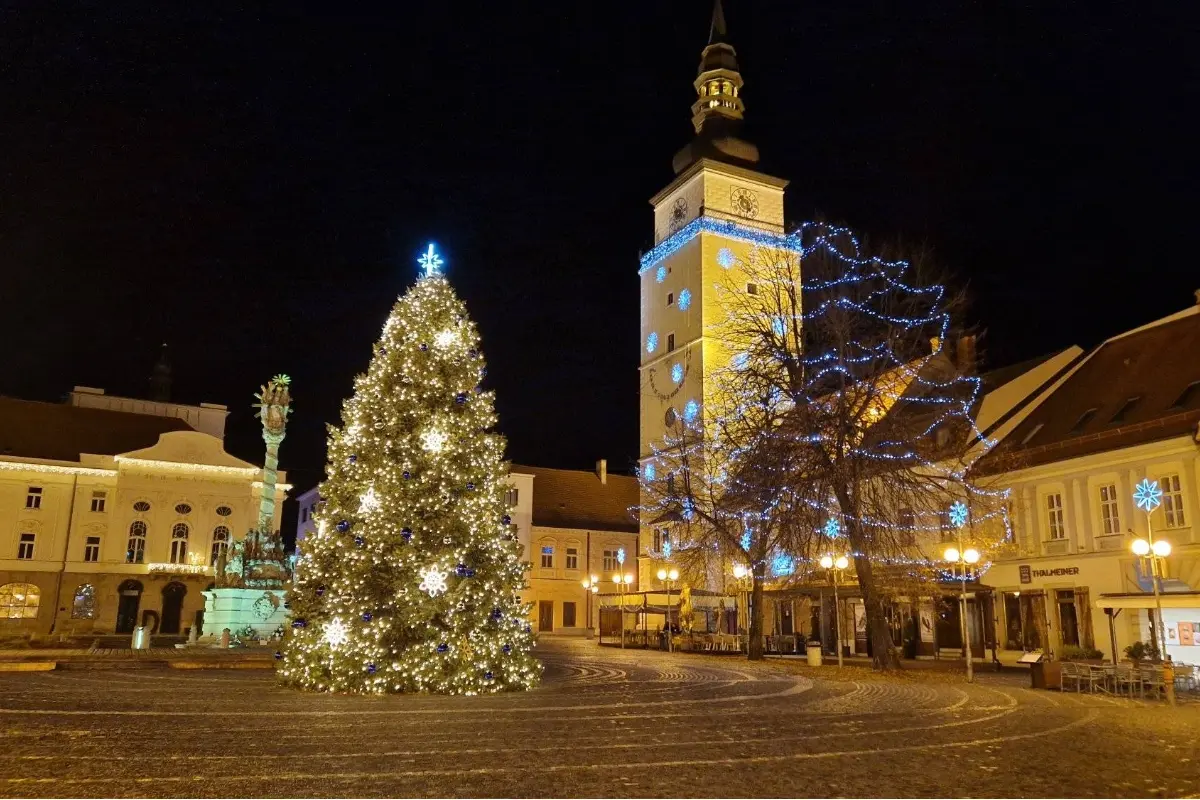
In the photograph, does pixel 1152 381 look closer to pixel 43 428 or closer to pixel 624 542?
pixel 624 542

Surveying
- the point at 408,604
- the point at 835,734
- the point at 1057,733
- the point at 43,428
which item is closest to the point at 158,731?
the point at 408,604

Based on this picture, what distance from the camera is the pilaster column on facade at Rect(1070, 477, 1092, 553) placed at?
2786cm

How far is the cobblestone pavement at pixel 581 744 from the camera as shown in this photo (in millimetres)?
8305

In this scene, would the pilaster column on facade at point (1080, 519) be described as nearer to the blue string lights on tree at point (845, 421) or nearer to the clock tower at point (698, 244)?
the blue string lights on tree at point (845, 421)

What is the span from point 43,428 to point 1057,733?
186 ft

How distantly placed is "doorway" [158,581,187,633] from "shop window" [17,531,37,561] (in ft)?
23.2

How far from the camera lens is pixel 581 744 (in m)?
10.8

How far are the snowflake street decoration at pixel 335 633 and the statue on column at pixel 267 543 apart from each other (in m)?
16.8

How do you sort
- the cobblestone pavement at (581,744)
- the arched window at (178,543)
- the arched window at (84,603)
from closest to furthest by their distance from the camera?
A: the cobblestone pavement at (581,744)
the arched window at (84,603)
the arched window at (178,543)

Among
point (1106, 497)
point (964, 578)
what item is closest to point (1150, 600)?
point (964, 578)

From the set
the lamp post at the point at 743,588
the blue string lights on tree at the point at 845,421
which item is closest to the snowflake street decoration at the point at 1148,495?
the blue string lights on tree at the point at 845,421

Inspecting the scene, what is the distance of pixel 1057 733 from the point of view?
41.1ft

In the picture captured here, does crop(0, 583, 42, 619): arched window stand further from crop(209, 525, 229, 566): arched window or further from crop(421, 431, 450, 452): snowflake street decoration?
crop(421, 431, 450, 452): snowflake street decoration

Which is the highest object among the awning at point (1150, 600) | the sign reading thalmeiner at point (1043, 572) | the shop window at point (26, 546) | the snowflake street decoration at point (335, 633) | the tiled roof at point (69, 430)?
the tiled roof at point (69, 430)
